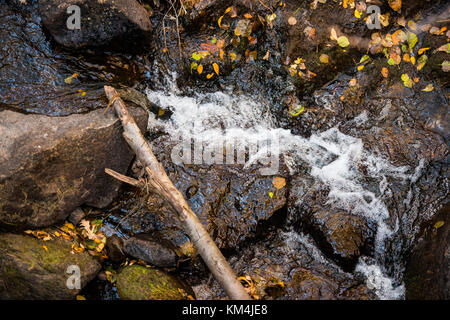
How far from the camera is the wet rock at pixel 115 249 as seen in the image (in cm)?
403

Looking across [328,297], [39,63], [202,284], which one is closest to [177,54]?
[39,63]

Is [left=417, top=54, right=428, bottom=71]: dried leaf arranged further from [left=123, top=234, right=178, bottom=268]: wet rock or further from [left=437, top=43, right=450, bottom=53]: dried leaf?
[left=123, top=234, right=178, bottom=268]: wet rock

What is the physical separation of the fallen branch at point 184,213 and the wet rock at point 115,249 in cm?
94

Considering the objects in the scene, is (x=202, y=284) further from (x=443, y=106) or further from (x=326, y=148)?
(x=443, y=106)

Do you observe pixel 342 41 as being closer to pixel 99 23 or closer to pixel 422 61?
pixel 422 61

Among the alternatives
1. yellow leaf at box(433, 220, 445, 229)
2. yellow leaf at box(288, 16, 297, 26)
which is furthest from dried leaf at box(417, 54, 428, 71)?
yellow leaf at box(433, 220, 445, 229)

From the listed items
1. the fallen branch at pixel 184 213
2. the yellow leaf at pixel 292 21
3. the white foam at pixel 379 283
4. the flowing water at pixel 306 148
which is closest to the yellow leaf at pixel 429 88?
the flowing water at pixel 306 148

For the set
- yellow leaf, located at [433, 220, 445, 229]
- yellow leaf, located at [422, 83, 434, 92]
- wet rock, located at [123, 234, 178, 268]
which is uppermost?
yellow leaf, located at [422, 83, 434, 92]

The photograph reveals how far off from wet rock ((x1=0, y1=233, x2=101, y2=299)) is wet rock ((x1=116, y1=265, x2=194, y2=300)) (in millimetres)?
475

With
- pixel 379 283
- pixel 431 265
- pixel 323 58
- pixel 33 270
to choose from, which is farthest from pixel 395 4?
pixel 33 270

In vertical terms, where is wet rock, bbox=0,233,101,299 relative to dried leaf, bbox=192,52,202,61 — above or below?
below

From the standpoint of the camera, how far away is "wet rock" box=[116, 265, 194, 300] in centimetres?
366

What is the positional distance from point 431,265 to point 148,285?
3512 millimetres

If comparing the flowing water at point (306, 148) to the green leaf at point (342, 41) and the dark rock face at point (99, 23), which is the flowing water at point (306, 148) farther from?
the green leaf at point (342, 41)
